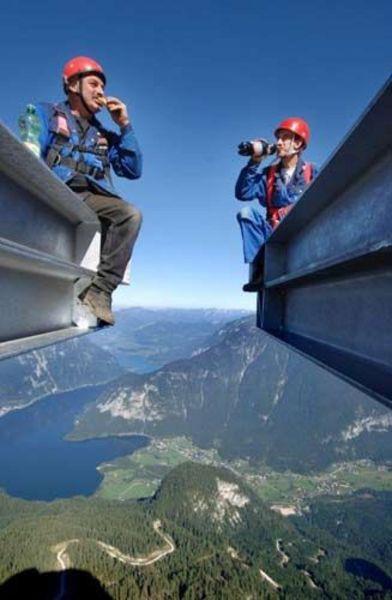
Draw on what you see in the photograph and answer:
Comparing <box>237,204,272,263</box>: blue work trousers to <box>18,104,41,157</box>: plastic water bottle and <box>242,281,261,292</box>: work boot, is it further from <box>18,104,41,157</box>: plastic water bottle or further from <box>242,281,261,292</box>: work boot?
<box>18,104,41,157</box>: plastic water bottle

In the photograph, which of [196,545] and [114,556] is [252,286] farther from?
[196,545]

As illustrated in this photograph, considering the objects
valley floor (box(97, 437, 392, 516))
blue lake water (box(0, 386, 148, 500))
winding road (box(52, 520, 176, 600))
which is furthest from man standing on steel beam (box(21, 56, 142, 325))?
blue lake water (box(0, 386, 148, 500))

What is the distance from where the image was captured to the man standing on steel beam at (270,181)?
6082 millimetres

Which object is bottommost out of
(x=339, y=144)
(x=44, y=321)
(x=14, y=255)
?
(x=44, y=321)

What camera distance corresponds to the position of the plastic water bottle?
3.66m

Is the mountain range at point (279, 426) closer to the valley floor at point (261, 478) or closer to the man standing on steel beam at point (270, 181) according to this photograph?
the valley floor at point (261, 478)

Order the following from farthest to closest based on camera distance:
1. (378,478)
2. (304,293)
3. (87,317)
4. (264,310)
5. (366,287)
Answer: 1. (378,478)
2. (264,310)
3. (304,293)
4. (87,317)
5. (366,287)

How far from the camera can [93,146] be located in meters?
4.45

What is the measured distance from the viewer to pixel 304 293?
16.1ft

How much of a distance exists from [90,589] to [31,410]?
454ft

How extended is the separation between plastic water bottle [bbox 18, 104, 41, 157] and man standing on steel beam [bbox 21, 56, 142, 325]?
0.06 m

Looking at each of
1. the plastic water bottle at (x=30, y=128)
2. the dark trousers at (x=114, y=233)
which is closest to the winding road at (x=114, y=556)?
the dark trousers at (x=114, y=233)

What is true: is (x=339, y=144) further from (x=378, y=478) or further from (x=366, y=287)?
(x=378, y=478)

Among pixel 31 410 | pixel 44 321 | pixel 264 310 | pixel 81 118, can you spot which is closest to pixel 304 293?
pixel 264 310
